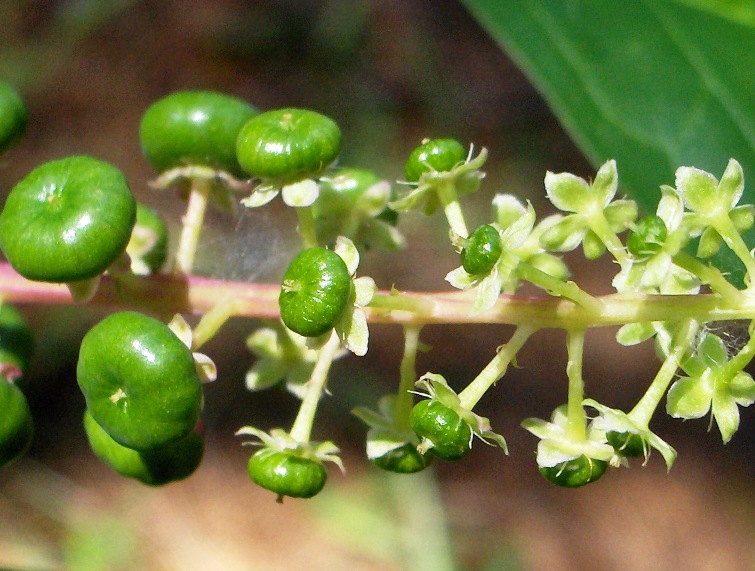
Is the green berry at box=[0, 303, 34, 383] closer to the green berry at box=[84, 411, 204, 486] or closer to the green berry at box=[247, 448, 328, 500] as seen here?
the green berry at box=[84, 411, 204, 486]

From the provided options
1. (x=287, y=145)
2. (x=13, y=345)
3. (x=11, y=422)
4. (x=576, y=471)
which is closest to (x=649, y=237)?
(x=576, y=471)

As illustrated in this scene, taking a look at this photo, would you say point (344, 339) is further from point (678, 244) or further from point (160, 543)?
point (160, 543)

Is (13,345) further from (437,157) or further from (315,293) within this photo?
(437,157)

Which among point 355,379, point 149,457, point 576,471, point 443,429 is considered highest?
point 443,429

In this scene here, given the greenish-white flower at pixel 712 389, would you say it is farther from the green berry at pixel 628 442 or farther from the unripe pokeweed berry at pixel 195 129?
the unripe pokeweed berry at pixel 195 129

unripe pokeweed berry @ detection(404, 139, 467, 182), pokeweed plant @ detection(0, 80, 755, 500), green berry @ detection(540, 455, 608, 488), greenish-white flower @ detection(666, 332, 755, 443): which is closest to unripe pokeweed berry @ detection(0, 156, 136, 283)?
pokeweed plant @ detection(0, 80, 755, 500)

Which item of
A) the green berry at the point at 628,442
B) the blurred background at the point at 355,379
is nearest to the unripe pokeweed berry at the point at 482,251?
the green berry at the point at 628,442
